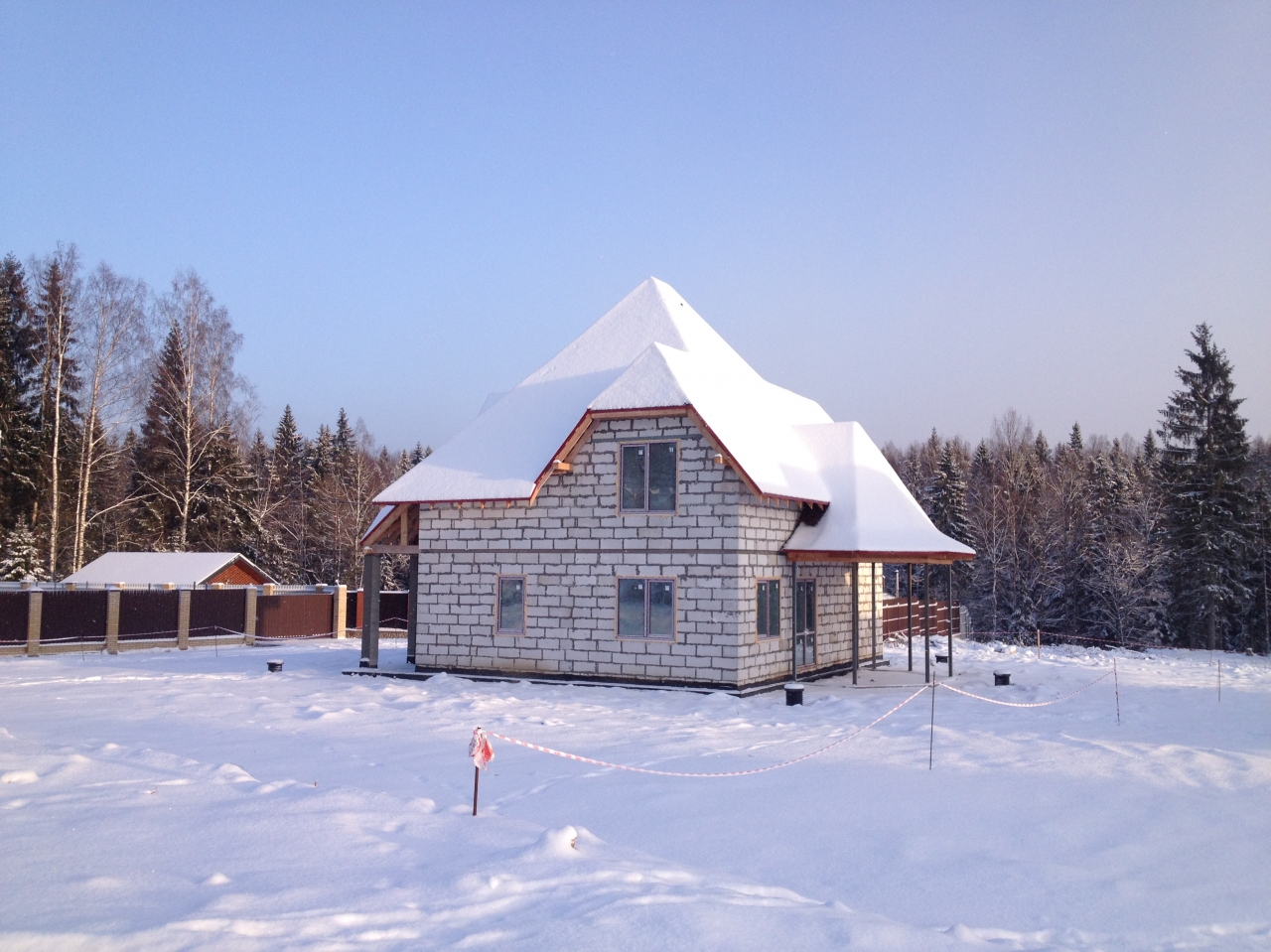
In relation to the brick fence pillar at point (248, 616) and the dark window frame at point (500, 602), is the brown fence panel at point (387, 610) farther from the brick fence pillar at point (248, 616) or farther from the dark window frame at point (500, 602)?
the dark window frame at point (500, 602)

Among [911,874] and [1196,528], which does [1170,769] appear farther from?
[1196,528]

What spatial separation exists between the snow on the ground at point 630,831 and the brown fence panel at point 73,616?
472 inches

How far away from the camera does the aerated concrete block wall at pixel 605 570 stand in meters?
17.8

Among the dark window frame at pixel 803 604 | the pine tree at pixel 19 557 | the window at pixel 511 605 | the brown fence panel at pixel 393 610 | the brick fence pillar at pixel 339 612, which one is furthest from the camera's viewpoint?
the brown fence panel at pixel 393 610

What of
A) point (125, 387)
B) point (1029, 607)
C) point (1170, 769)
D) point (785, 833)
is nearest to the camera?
point (785, 833)

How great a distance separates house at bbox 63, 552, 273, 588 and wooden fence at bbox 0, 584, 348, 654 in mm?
1292

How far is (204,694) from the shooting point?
17.2m

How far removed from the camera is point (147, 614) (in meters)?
27.8

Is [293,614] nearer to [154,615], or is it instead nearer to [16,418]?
[154,615]

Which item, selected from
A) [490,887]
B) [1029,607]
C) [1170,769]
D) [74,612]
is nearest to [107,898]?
[490,887]

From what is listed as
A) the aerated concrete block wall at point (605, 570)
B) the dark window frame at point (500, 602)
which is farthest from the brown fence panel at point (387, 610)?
the dark window frame at point (500, 602)

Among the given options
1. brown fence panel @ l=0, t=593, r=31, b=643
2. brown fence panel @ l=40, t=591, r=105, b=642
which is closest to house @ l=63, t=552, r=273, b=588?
brown fence panel @ l=40, t=591, r=105, b=642

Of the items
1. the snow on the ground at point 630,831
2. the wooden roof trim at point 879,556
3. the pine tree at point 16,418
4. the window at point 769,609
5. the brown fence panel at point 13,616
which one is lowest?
the snow on the ground at point 630,831

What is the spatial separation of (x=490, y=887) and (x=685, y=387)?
12.8 meters
